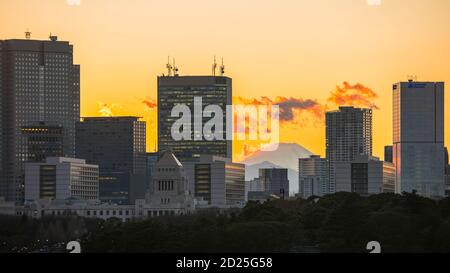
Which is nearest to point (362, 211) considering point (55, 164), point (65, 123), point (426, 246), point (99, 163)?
point (426, 246)

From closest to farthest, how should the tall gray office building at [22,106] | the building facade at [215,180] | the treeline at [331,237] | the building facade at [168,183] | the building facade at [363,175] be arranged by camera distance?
the treeline at [331,237] < the building facade at [168,183] < the tall gray office building at [22,106] < the building facade at [363,175] < the building facade at [215,180]

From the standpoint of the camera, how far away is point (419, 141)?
2699 inches

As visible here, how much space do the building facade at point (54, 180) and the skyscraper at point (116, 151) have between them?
44.5 ft

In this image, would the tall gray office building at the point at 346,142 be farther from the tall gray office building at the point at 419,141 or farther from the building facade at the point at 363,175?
the tall gray office building at the point at 419,141

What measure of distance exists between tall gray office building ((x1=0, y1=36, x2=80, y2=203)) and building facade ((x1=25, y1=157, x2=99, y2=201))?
132cm

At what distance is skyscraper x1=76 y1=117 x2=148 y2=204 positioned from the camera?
15438 cm

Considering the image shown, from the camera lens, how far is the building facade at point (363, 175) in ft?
389

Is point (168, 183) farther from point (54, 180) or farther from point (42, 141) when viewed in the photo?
point (42, 141)

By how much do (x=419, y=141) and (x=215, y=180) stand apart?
67.6 m

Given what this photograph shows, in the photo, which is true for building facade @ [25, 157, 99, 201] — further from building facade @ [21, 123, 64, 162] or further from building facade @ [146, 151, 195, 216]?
building facade @ [146, 151, 195, 216]

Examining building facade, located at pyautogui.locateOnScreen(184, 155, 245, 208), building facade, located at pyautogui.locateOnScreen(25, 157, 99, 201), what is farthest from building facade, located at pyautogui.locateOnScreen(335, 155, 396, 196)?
building facade, located at pyautogui.locateOnScreen(25, 157, 99, 201)

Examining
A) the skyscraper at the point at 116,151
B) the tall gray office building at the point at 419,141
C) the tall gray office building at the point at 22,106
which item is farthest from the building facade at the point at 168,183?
the skyscraper at the point at 116,151
